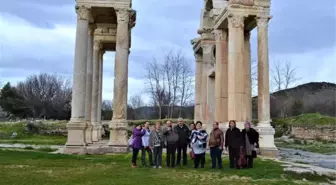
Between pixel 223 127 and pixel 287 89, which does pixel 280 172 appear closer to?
pixel 223 127

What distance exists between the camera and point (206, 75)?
27.7 m

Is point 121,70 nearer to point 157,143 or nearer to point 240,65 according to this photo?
point 240,65

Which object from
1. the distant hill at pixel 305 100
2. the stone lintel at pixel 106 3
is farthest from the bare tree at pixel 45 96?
the stone lintel at pixel 106 3

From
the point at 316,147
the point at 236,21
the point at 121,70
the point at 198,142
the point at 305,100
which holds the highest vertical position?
the point at 236,21

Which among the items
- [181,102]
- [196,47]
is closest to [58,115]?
[181,102]

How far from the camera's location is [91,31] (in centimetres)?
2325

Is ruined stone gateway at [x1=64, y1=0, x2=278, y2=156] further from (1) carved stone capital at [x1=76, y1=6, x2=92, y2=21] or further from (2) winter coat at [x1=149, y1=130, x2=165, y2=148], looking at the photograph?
(2) winter coat at [x1=149, y1=130, x2=165, y2=148]

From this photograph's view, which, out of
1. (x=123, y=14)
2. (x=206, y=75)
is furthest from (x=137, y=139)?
(x=206, y=75)

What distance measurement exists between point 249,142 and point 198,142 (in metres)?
1.85

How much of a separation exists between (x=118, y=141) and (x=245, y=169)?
7715mm

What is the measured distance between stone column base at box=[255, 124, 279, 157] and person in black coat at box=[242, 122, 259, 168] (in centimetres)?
554

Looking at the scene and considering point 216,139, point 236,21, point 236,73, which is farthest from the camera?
point 236,21

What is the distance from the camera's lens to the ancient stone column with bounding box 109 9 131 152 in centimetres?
1897

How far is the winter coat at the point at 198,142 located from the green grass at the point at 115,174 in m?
0.72
